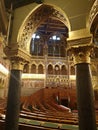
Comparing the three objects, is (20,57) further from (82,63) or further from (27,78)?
(27,78)

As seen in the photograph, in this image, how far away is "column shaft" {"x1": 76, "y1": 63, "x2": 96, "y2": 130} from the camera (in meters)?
3.14

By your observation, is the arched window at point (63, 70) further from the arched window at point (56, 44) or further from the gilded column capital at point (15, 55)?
the gilded column capital at point (15, 55)

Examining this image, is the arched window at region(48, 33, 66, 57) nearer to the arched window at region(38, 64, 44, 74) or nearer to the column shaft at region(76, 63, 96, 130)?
the arched window at region(38, 64, 44, 74)

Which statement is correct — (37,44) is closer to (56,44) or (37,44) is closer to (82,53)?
(56,44)

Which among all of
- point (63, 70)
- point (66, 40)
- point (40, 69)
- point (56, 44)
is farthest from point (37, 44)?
point (66, 40)

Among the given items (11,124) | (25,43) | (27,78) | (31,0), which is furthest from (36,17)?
(27,78)

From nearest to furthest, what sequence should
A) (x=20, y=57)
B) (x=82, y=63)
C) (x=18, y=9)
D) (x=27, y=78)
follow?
(x=82, y=63)
(x=20, y=57)
(x=18, y=9)
(x=27, y=78)

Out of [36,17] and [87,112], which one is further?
[36,17]

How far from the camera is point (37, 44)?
18797 millimetres

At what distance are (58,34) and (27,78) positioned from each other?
22.4ft

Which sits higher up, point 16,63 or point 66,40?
point 66,40

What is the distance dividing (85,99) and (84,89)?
0.73 ft

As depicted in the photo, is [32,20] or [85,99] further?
[32,20]

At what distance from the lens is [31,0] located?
488 cm
